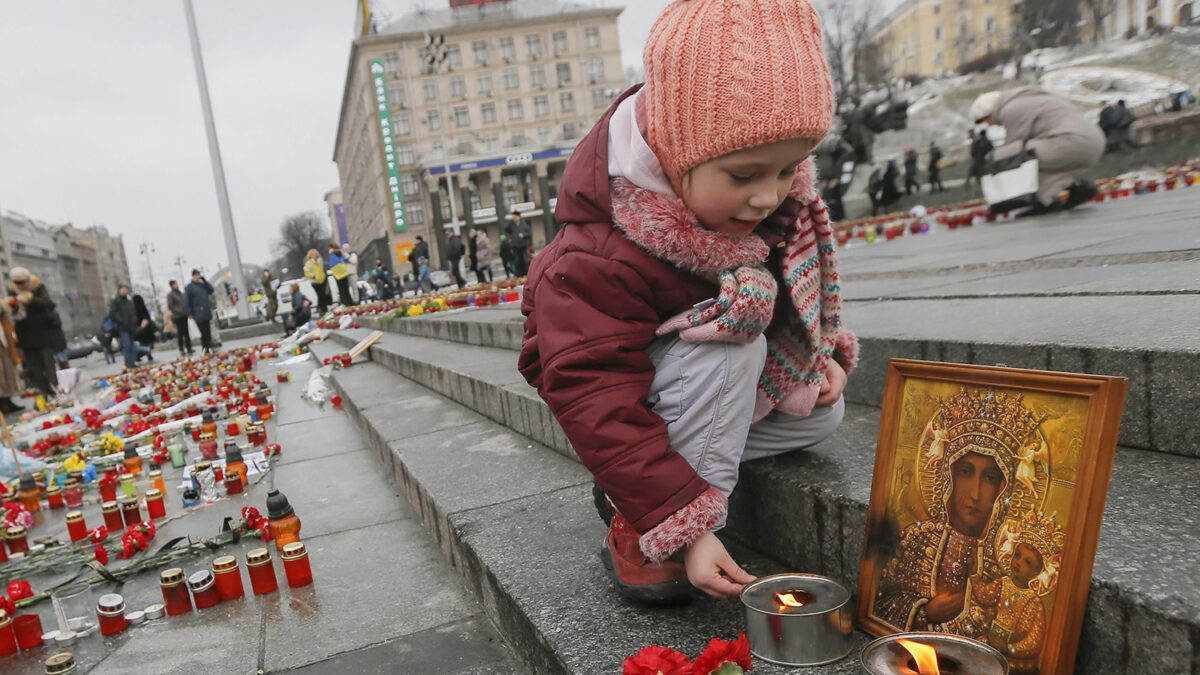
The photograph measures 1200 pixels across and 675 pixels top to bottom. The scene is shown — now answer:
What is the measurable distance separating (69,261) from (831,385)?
328 ft

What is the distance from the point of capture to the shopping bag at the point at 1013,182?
294 inches

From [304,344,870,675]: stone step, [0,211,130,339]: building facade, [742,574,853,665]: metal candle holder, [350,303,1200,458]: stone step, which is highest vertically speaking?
[0,211,130,339]: building facade

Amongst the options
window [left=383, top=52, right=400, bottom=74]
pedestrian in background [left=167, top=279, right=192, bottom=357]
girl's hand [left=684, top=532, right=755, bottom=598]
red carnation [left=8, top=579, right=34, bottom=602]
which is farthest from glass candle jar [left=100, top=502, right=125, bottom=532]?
window [left=383, top=52, right=400, bottom=74]

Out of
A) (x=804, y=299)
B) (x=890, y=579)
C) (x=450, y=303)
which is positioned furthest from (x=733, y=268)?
(x=450, y=303)

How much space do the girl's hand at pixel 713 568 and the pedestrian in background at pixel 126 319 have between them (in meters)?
14.2

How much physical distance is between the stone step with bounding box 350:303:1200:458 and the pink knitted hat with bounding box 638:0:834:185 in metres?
0.83

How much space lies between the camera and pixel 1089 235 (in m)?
4.67

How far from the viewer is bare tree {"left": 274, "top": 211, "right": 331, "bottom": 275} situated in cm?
7219

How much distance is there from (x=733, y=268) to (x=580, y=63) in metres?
54.5

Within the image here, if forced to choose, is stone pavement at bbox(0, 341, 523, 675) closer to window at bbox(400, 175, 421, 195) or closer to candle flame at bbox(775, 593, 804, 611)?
candle flame at bbox(775, 593, 804, 611)

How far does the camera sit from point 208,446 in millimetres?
4449

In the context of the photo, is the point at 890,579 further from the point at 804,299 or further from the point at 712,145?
the point at 712,145

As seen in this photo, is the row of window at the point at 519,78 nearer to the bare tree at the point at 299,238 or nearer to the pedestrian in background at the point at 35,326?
the bare tree at the point at 299,238

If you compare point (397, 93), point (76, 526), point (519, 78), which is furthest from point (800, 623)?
point (519, 78)
